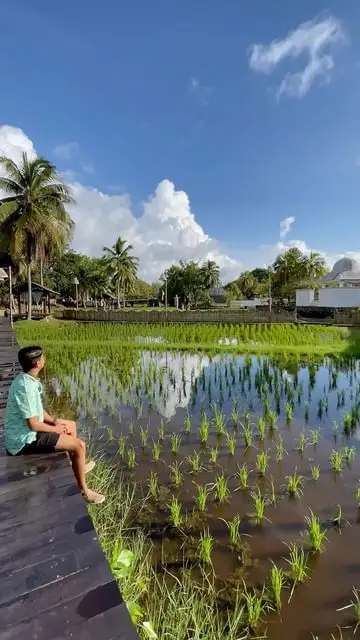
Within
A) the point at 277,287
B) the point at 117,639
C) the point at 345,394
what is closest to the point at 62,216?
the point at 345,394

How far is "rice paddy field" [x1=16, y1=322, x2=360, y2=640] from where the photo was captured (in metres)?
2.36

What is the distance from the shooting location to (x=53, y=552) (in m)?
1.75

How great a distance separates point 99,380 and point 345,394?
529 centimetres

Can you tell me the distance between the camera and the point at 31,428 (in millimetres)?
2883

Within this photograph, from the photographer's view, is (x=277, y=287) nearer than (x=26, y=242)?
No

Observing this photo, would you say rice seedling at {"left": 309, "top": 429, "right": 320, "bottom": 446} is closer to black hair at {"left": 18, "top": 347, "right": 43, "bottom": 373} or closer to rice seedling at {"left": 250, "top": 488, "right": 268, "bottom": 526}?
rice seedling at {"left": 250, "top": 488, "right": 268, "bottom": 526}

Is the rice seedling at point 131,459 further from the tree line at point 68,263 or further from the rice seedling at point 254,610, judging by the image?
the tree line at point 68,263

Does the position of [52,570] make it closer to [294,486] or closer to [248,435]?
[294,486]

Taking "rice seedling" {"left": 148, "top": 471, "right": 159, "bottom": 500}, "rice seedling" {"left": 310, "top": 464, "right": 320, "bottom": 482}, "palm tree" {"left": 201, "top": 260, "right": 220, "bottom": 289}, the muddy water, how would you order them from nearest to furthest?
the muddy water, "rice seedling" {"left": 148, "top": 471, "right": 159, "bottom": 500}, "rice seedling" {"left": 310, "top": 464, "right": 320, "bottom": 482}, "palm tree" {"left": 201, "top": 260, "right": 220, "bottom": 289}

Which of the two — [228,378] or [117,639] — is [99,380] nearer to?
[228,378]

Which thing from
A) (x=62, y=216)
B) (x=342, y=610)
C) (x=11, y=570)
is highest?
(x=62, y=216)

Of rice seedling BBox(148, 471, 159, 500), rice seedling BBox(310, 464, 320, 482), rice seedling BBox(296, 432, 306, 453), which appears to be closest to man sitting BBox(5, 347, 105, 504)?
rice seedling BBox(148, 471, 159, 500)

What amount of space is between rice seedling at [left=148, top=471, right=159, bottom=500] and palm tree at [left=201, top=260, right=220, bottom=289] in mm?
49189

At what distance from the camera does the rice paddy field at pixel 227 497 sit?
236 cm
